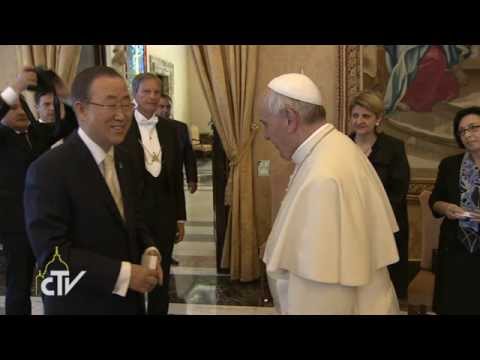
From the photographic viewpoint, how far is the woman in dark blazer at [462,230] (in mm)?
2666

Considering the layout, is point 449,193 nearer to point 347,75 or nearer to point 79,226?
point 347,75

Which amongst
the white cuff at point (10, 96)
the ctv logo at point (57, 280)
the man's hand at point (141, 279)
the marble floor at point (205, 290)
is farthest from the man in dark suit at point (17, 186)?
the man's hand at point (141, 279)

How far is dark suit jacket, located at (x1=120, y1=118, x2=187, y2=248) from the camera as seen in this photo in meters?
3.07

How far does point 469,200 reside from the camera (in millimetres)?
2752

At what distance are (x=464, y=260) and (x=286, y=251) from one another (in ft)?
5.31

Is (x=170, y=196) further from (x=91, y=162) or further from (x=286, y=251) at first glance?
(x=286, y=251)

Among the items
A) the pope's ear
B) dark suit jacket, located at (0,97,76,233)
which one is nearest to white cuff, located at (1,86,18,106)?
dark suit jacket, located at (0,97,76,233)

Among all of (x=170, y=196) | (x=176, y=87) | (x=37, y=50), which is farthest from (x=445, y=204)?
(x=176, y=87)

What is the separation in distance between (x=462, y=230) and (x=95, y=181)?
221cm

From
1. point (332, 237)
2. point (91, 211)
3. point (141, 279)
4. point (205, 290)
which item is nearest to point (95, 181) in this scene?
point (91, 211)

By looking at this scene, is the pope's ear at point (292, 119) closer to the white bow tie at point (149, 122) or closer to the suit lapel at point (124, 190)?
the suit lapel at point (124, 190)

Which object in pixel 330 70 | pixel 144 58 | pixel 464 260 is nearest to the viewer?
pixel 464 260

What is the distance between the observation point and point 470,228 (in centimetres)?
272

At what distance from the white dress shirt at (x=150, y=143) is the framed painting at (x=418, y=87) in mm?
1947
